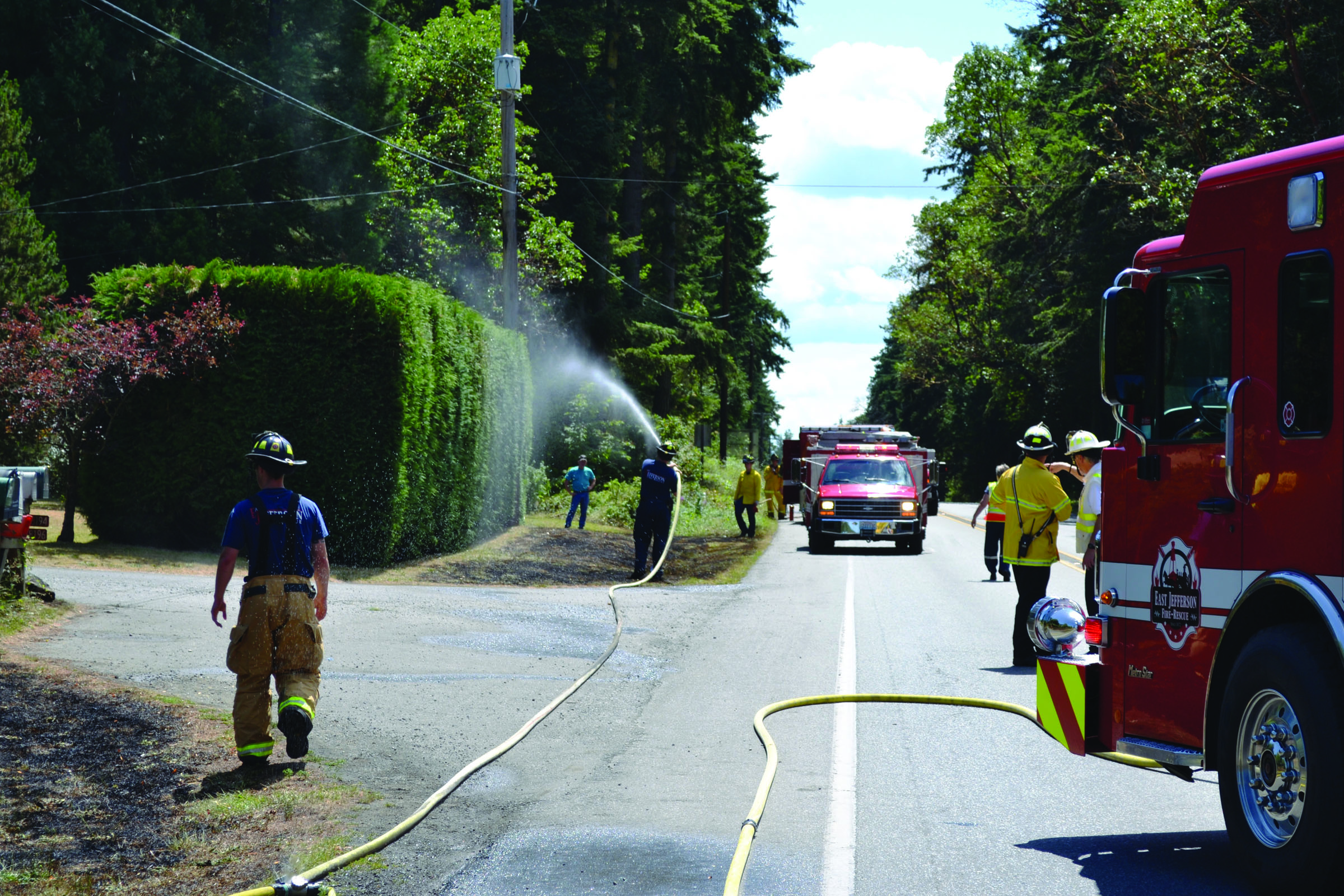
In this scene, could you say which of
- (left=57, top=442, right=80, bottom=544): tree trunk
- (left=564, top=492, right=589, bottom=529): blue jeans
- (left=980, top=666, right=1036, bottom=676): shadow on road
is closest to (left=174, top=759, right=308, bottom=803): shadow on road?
(left=980, top=666, right=1036, bottom=676): shadow on road

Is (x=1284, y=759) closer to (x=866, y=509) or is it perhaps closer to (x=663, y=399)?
(x=866, y=509)

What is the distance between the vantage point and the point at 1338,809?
4.63 m

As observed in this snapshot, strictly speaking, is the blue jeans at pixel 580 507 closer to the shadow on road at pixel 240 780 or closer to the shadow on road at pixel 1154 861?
the shadow on road at pixel 240 780

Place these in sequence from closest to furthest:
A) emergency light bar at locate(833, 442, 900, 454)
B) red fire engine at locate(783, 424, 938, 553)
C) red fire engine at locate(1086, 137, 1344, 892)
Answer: red fire engine at locate(1086, 137, 1344, 892) → red fire engine at locate(783, 424, 938, 553) → emergency light bar at locate(833, 442, 900, 454)

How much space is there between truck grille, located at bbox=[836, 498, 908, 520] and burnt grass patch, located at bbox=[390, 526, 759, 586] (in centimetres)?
197

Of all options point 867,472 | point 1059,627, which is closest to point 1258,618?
point 1059,627

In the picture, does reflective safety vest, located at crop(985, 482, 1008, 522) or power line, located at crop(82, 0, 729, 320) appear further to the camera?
power line, located at crop(82, 0, 729, 320)

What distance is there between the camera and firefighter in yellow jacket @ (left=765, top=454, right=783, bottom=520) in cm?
4147

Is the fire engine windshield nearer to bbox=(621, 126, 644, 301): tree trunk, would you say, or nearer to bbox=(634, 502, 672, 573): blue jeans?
bbox=(634, 502, 672, 573): blue jeans

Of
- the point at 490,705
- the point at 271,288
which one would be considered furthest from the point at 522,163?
the point at 490,705

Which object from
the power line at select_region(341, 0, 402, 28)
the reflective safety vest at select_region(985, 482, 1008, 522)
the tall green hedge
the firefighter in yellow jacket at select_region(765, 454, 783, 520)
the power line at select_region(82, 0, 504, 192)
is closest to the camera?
the reflective safety vest at select_region(985, 482, 1008, 522)

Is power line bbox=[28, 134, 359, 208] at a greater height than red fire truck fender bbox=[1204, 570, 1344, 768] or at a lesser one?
greater

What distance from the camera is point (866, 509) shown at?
26.7 metres

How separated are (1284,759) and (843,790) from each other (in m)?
2.51
